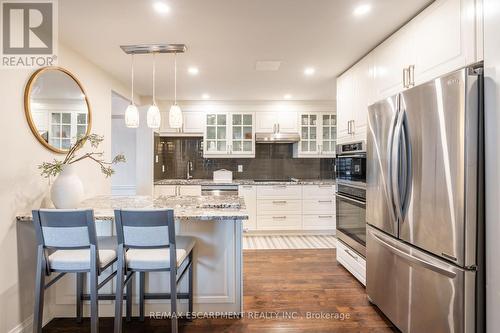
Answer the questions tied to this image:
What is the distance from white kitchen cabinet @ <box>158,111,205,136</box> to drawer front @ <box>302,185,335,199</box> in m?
2.09

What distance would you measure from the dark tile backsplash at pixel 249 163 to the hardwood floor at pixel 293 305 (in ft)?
7.08

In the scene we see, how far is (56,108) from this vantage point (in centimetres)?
230

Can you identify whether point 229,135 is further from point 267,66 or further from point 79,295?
point 79,295

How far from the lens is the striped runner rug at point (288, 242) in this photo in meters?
4.00

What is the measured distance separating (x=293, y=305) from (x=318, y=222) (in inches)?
94.2

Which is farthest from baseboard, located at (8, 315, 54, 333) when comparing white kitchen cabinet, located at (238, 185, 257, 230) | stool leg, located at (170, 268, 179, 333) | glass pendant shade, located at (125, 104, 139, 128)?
white kitchen cabinet, located at (238, 185, 257, 230)

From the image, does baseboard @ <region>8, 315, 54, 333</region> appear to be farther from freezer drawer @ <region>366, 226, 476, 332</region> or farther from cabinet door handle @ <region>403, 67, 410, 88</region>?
cabinet door handle @ <region>403, 67, 410, 88</region>

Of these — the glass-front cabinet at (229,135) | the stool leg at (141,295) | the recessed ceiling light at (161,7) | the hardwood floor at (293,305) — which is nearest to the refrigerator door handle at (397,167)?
the hardwood floor at (293,305)

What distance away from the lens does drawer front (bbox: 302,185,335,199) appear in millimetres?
4621

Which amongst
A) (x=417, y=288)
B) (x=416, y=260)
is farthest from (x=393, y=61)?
(x=417, y=288)

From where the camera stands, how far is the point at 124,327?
208 centimetres

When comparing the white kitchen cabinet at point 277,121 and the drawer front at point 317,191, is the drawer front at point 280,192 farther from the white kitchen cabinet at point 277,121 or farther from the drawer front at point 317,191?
the white kitchen cabinet at point 277,121

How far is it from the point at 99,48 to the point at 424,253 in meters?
3.11

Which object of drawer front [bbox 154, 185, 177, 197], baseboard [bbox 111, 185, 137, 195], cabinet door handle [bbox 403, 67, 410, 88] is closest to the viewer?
cabinet door handle [bbox 403, 67, 410, 88]
